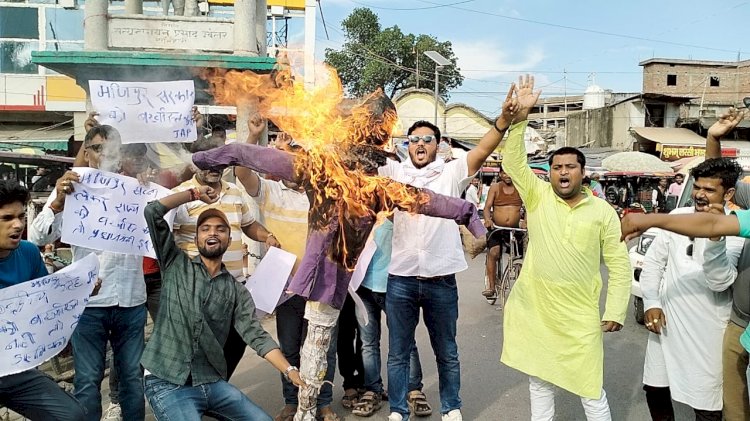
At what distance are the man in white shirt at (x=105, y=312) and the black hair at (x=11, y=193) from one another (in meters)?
0.40

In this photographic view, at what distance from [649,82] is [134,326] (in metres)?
38.0

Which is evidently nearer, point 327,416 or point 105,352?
point 105,352

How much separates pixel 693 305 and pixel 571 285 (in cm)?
79

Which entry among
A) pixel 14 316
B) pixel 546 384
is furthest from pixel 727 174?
pixel 14 316

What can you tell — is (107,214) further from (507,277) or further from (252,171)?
(507,277)

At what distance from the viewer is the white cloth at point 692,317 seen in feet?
11.3

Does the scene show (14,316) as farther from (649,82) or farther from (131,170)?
(649,82)

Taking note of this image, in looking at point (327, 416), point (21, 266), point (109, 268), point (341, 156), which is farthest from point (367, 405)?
point (21, 266)

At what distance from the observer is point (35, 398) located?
3.01 meters

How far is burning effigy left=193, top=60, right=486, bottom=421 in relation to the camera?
3021mm

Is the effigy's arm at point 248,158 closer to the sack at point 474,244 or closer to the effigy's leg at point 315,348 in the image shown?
the effigy's leg at point 315,348

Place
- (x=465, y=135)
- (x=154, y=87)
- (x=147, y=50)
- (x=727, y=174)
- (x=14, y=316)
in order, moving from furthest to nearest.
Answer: (x=465, y=135), (x=147, y=50), (x=154, y=87), (x=727, y=174), (x=14, y=316)

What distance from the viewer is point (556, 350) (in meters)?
3.54

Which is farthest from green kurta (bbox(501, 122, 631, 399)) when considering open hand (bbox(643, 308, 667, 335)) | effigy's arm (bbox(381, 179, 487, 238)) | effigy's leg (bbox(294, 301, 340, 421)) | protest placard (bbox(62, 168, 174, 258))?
protest placard (bbox(62, 168, 174, 258))
